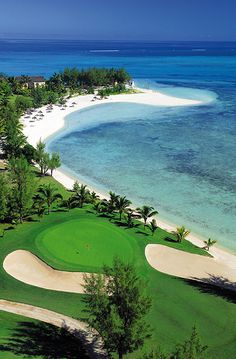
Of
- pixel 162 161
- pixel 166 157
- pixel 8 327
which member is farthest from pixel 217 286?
pixel 166 157

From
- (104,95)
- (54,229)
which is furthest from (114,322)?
(104,95)

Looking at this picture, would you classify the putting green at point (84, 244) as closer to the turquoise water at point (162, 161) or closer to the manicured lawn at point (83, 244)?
the manicured lawn at point (83, 244)

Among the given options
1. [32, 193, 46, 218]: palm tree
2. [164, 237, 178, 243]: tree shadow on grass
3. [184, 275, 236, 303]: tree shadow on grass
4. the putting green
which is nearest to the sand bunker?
the putting green

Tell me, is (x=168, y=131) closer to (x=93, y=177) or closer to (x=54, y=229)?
A: (x=93, y=177)

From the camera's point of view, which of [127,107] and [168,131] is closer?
[168,131]

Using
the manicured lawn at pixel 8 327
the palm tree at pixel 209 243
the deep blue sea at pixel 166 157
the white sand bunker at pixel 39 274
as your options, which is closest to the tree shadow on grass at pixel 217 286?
the palm tree at pixel 209 243

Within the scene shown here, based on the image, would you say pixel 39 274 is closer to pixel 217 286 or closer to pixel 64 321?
pixel 64 321
